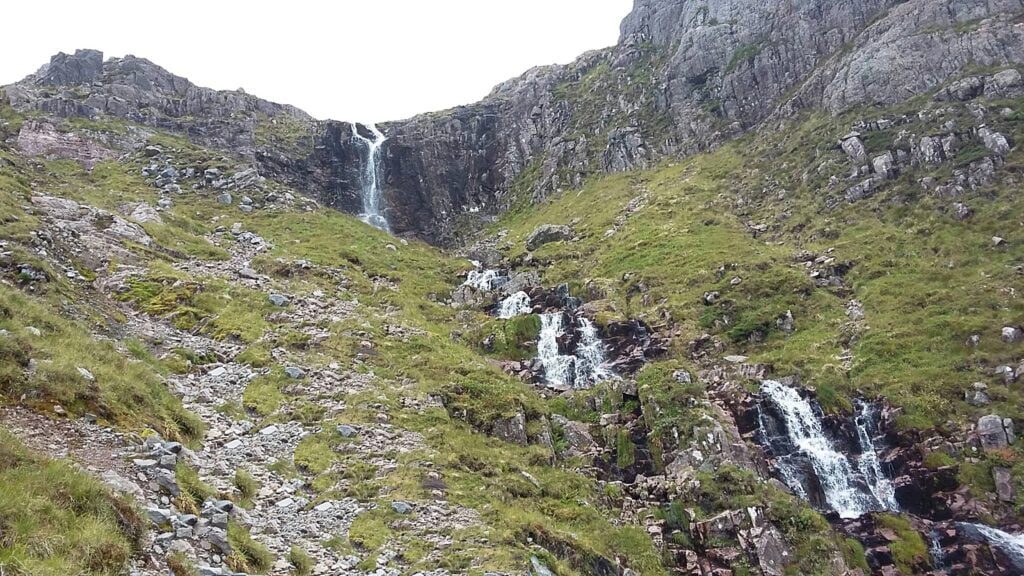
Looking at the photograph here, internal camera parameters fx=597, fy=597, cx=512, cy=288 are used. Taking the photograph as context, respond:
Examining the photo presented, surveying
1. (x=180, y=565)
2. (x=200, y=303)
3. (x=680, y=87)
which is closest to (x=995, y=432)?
(x=180, y=565)

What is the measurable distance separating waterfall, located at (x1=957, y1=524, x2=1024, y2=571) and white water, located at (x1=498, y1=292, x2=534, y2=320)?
92.8 feet

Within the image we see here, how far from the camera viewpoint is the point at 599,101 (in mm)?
88312

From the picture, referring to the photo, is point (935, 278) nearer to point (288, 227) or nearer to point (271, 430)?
point (271, 430)

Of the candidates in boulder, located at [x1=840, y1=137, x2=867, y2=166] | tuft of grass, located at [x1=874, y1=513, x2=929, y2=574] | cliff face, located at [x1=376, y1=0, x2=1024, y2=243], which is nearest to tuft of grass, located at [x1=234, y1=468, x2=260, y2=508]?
tuft of grass, located at [x1=874, y1=513, x2=929, y2=574]

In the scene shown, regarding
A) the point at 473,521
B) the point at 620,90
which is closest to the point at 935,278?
the point at 473,521

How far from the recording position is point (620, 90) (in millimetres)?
87938

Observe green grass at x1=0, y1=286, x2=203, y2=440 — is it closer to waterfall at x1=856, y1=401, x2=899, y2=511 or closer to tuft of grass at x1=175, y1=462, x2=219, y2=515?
tuft of grass at x1=175, y1=462, x2=219, y2=515

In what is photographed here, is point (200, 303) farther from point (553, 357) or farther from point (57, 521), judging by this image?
point (57, 521)

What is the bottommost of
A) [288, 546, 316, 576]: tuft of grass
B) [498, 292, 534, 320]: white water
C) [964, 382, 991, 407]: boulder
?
[288, 546, 316, 576]: tuft of grass

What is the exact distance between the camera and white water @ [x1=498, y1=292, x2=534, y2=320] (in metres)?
45.2

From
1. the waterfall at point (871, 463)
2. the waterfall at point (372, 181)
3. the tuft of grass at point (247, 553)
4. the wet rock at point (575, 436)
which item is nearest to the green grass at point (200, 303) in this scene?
the wet rock at point (575, 436)

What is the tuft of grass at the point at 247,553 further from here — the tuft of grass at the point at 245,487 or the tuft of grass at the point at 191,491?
the tuft of grass at the point at 245,487

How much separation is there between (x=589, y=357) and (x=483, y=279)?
18789 millimetres

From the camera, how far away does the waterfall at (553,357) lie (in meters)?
35.9
